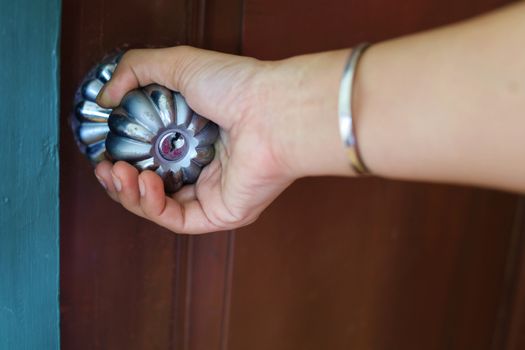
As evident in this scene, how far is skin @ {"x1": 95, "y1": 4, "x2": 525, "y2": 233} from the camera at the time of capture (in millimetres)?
333

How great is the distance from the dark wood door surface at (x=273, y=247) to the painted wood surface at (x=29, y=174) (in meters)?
0.06

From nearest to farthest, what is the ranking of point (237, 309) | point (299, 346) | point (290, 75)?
1. point (290, 75)
2. point (237, 309)
3. point (299, 346)

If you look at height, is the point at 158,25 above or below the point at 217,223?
above

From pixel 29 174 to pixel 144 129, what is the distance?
0.10m

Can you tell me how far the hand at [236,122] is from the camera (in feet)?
1.37

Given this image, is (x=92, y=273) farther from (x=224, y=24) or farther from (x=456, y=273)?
(x=456, y=273)

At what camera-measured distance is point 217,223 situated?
50 cm

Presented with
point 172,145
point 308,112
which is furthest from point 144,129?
point 308,112

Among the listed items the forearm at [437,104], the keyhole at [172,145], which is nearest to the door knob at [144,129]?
the keyhole at [172,145]

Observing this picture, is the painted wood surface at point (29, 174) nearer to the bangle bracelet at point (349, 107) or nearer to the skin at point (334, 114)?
the skin at point (334, 114)

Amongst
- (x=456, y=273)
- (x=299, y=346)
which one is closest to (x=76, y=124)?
(x=299, y=346)

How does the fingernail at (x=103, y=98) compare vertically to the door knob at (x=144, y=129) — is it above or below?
above

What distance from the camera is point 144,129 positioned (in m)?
0.46

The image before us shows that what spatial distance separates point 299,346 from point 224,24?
0.42 m
